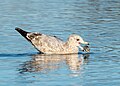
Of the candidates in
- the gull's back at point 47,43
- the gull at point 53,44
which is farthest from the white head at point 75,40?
the gull's back at point 47,43

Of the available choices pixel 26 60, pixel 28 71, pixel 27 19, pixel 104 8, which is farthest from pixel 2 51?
pixel 104 8

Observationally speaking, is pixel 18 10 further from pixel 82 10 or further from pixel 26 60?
pixel 26 60

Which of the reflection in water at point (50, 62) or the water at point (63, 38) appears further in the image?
the reflection in water at point (50, 62)

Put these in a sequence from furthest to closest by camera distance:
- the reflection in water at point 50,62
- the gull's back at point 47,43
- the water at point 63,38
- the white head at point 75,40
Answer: the white head at point 75,40 → the gull's back at point 47,43 → the reflection in water at point 50,62 → the water at point 63,38

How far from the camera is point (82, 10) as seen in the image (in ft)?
95.2

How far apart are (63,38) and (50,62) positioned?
4.23m

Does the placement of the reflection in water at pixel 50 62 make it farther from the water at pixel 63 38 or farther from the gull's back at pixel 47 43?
the gull's back at pixel 47 43

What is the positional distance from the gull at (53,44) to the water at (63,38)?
294 mm

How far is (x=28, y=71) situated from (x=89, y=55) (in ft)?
10.7

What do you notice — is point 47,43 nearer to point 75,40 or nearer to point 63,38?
point 75,40

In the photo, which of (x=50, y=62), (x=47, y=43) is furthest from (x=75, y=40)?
(x=50, y=62)

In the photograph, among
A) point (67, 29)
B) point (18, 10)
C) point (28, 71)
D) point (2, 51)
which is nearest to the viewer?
point (28, 71)

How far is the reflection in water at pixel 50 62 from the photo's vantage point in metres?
15.6

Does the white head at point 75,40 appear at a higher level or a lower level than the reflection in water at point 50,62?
higher
